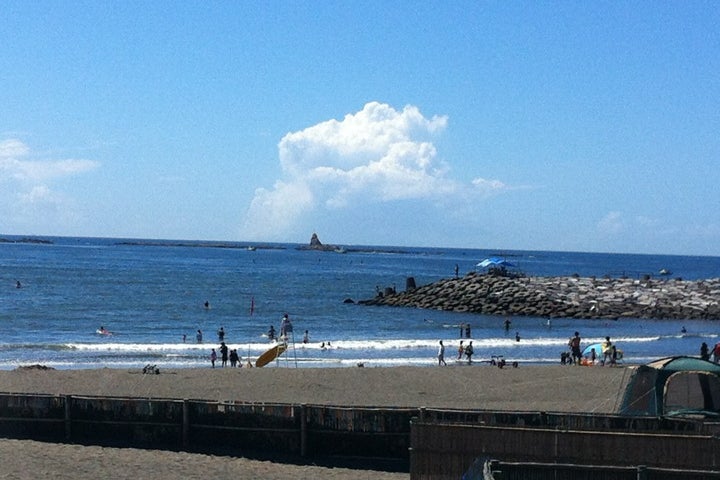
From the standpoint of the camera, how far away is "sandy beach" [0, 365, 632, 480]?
57.0 ft

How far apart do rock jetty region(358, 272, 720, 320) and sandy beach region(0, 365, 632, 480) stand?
35.6 metres

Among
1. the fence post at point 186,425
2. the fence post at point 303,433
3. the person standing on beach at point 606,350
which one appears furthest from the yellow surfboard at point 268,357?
the fence post at point 303,433

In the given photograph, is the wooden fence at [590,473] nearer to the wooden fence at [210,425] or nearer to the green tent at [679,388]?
the green tent at [679,388]

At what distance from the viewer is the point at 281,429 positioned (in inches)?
704

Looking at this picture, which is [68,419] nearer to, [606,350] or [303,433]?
[303,433]

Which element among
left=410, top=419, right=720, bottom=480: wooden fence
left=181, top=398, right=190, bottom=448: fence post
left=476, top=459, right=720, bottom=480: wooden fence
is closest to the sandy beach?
left=181, top=398, right=190, bottom=448: fence post

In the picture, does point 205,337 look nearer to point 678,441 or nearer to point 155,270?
point 678,441

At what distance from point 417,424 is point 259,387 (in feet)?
48.8

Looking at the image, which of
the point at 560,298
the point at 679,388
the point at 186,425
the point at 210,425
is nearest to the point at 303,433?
the point at 210,425

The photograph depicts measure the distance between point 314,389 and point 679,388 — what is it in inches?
546

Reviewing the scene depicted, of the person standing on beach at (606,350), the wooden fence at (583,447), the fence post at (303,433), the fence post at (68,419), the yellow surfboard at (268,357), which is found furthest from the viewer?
the person standing on beach at (606,350)

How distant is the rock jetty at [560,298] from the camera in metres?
68.1

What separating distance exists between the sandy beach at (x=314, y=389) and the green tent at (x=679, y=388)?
4.19 m

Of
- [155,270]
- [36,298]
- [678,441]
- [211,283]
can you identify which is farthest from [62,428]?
[155,270]
